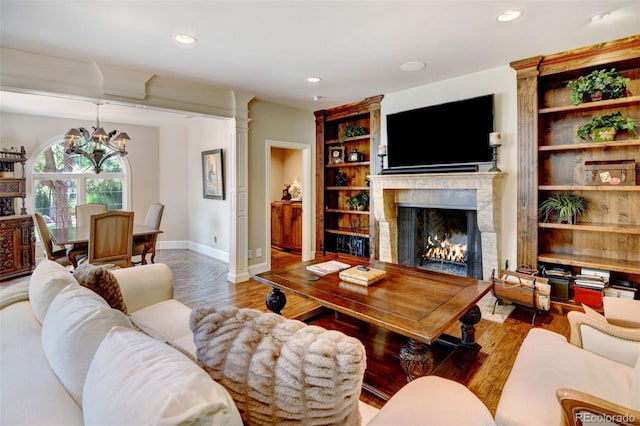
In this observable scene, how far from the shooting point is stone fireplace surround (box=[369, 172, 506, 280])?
11.6ft

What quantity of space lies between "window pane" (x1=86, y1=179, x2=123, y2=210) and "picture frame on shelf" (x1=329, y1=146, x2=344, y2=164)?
421 centimetres

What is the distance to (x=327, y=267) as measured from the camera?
9.30 ft

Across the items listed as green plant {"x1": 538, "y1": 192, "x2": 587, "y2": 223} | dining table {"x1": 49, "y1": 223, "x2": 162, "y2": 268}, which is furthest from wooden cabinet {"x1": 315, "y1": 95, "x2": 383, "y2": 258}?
dining table {"x1": 49, "y1": 223, "x2": 162, "y2": 268}

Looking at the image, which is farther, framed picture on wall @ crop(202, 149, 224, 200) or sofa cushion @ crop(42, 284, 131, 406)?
framed picture on wall @ crop(202, 149, 224, 200)

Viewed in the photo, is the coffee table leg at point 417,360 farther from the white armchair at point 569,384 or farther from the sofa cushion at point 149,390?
the sofa cushion at point 149,390

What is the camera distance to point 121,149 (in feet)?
14.8

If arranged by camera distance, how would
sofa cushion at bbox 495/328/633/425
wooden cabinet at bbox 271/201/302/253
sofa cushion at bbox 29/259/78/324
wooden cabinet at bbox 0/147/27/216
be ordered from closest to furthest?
sofa cushion at bbox 495/328/633/425
sofa cushion at bbox 29/259/78/324
wooden cabinet at bbox 0/147/27/216
wooden cabinet at bbox 271/201/302/253

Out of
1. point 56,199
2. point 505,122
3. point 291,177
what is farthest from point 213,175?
point 505,122

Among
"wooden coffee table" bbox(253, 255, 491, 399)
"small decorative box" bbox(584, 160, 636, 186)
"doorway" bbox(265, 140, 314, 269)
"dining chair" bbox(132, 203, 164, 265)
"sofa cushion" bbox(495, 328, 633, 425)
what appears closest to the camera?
"sofa cushion" bbox(495, 328, 633, 425)

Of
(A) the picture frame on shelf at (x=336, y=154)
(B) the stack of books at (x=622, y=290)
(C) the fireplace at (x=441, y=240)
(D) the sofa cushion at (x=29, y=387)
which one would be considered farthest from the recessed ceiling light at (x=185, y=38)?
(B) the stack of books at (x=622, y=290)

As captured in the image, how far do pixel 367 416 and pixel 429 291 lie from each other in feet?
3.89

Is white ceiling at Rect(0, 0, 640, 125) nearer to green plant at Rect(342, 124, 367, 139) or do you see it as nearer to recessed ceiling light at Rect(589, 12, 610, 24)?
recessed ceiling light at Rect(589, 12, 610, 24)

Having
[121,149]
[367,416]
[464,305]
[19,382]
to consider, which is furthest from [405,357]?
[121,149]

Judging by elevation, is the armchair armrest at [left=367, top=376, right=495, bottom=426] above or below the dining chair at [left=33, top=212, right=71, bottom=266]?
below
